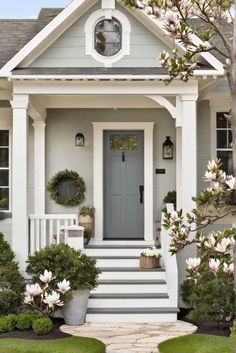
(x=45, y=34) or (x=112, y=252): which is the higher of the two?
(x=45, y=34)

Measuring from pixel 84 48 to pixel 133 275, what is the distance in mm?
3748

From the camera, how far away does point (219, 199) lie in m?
3.95

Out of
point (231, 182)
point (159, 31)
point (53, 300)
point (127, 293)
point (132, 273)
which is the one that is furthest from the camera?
point (132, 273)

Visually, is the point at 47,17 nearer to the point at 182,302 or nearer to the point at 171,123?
the point at 171,123

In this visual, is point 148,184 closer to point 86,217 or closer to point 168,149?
point 168,149

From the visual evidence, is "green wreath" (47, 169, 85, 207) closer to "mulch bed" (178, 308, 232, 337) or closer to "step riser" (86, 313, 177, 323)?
"step riser" (86, 313, 177, 323)

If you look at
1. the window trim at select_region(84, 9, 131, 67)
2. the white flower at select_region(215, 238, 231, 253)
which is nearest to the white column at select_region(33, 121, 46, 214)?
the window trim at select_region(84, 9, 131, 67)

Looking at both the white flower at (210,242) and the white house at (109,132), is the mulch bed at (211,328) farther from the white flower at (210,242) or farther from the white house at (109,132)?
the white flower at (210,242)

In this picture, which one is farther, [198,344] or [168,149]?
[168,149]

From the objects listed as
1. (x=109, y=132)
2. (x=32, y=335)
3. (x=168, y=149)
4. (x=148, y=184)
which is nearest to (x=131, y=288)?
(x=32, y=335)

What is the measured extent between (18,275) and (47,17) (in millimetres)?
5074

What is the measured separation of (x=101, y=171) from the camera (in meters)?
11.3

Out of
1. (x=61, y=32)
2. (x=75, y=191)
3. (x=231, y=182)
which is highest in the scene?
(x=61, y=32)

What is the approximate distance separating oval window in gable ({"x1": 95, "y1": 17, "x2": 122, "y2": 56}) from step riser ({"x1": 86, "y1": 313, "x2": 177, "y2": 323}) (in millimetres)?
4172
